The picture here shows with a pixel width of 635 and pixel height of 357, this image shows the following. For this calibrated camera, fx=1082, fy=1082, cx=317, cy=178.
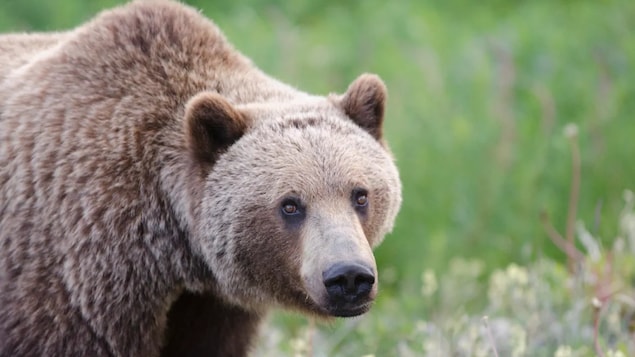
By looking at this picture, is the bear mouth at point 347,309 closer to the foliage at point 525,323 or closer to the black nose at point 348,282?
the black nose at point 348,282

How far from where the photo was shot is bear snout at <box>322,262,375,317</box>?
437 cm

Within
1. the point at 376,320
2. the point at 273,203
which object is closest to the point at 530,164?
the point at 376,320

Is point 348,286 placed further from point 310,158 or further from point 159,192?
point 159,192

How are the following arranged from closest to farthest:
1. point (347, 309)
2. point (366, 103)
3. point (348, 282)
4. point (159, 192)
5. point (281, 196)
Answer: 1. point (348, 282)
2. point (347, 309)
3. point (281, 196)
4. point (159, 192)
5. point (366, 103)

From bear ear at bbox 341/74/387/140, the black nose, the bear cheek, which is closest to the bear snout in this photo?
the black nose

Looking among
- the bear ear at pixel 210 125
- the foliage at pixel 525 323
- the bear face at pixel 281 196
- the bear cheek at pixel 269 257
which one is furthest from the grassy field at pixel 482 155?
the bear ear at pixel 210 125

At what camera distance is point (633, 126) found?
33.0 ft

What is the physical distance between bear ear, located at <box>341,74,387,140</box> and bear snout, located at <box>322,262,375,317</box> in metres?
1.11

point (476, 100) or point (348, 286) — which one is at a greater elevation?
point (348, 286)

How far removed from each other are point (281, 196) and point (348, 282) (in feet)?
1.94

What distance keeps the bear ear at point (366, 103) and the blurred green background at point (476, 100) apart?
3.20m

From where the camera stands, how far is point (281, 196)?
480 centimetres

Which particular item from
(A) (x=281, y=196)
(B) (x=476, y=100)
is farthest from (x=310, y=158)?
(B) (x=476, y=100)

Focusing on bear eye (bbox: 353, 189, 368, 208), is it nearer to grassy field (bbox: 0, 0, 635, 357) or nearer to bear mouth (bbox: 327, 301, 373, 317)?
bear mouth (bbox: 327, 301, 373, 317)
